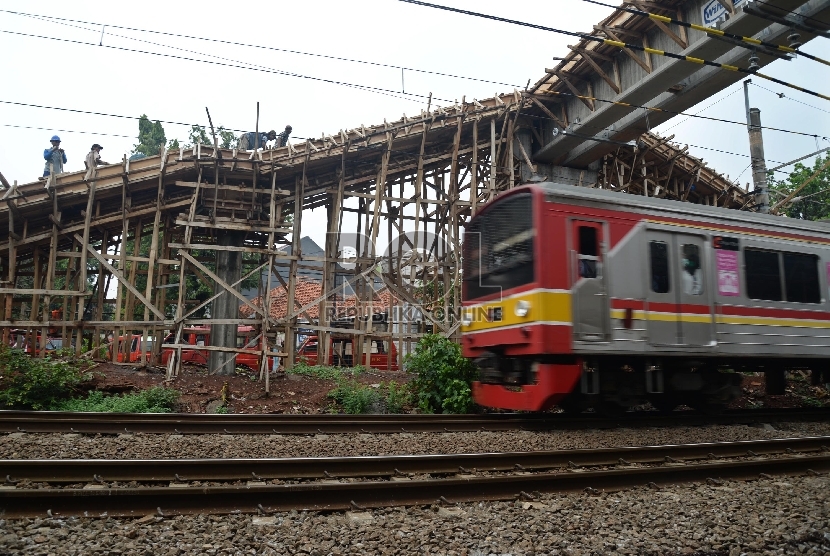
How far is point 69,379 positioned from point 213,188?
593 centimetres

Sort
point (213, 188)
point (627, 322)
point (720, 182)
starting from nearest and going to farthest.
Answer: point (627, 322)
point (213, 188)
point (720, 182)

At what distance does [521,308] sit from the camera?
7723 millimetres

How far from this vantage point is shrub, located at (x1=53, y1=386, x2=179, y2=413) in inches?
354

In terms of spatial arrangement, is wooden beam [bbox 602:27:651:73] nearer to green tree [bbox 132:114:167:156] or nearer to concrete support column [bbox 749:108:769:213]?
concrete support column [bbox 749:108:769:213]

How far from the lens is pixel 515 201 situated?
8.20 meters

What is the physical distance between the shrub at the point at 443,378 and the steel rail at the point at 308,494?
4039mm

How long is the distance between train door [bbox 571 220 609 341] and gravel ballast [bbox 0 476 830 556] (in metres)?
3.08

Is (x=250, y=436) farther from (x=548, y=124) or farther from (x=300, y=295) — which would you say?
(x=300, y=295)

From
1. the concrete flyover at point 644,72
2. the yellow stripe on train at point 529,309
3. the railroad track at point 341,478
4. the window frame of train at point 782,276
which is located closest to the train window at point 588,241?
the yellow stripe on train at point 529,309

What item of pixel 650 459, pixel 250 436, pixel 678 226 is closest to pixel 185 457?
pixel 250 436

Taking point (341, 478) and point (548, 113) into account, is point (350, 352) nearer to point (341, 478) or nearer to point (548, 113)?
point (548, 113)

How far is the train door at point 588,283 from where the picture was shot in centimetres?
760

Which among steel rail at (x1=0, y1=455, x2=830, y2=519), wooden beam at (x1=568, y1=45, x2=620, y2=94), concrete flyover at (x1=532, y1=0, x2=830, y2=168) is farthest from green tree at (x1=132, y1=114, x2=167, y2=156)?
steel rail at (x1=0, y1=455, x2=830, y2=519)

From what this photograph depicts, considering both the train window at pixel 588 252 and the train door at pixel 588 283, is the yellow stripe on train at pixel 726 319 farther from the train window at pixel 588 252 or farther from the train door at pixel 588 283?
the train window at pixel 588 252
